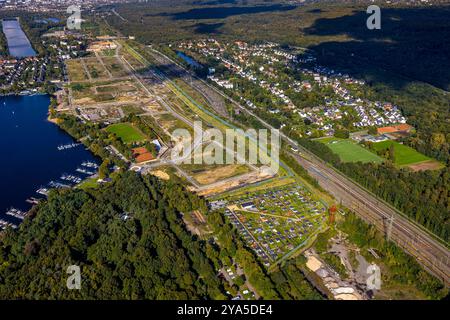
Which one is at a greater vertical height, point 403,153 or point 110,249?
point 403,153

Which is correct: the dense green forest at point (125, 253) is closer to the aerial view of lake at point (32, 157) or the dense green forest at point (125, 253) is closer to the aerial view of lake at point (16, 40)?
the aerial view of lake at point (32, 157)

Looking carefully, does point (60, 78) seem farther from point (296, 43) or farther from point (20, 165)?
point (296, 43)

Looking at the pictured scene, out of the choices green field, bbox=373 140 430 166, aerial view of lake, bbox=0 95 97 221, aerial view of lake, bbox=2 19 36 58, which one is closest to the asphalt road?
green field, bbox=373 140 430 166

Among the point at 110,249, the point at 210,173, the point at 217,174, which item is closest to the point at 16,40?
the point at 210,173

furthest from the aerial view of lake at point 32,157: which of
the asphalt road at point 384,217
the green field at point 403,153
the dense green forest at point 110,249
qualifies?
the green field at point 403,153

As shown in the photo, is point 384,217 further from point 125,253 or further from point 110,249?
point 110,249

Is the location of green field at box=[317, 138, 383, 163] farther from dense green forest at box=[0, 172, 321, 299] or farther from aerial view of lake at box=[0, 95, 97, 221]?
aerial view of lake at box=[0, 95, 97, 221]
